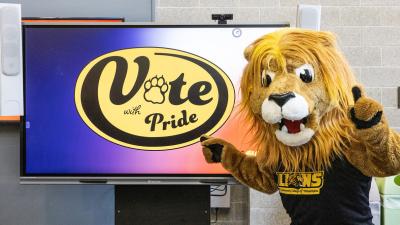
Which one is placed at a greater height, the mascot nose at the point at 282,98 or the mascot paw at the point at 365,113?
the mascot nose at the point at 282,98

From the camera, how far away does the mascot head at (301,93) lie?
4.65ft

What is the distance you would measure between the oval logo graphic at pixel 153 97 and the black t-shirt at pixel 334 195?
0.40m

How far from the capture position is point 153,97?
1.79m

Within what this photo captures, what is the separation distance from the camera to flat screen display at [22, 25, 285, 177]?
1.78 m

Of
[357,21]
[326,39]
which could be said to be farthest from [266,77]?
[357,21]

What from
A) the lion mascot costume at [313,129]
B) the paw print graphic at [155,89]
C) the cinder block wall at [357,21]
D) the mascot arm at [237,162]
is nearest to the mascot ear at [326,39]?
the lion mascot costume at [313,129]

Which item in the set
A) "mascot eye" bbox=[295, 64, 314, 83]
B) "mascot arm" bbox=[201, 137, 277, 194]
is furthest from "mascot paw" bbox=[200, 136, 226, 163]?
"mascot eye" bbox=[295, 64, 314, 83]

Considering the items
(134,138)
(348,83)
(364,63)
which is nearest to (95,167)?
(134,138)

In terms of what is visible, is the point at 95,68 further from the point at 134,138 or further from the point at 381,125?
the point at 381,125

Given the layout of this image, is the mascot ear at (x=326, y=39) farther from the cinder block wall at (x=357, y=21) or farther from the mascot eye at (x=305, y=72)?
the cinder block wall at (x=357, y=21)

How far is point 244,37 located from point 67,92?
67 centimetres

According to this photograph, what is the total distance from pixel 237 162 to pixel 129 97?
0.46 m

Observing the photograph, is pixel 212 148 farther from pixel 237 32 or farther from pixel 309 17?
pixel 309 17

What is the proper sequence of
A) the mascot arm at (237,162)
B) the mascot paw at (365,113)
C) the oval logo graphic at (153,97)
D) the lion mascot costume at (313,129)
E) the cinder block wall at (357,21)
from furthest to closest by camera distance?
1. the cinder block wall at (357,21)
2. the oval logo graphic at (153,97)
3. the mascot arm at (237,162)
4. the lion mascot costume at (313,129)
5. the mascot paw at (365,113)
